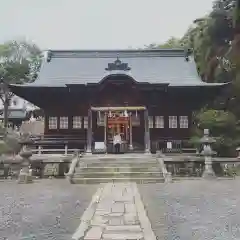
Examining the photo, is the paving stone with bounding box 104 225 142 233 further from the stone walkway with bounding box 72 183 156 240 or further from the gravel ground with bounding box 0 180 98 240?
the gravel ground with bounding box 0 180 98 240

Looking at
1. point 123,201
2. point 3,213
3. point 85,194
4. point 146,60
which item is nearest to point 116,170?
point 85,194

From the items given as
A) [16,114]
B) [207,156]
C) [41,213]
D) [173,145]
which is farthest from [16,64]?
[41,213]

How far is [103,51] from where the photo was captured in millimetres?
33250

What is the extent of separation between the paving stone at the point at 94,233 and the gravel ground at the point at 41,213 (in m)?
0.35

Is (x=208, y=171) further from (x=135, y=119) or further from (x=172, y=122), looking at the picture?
(x=135, y=119)

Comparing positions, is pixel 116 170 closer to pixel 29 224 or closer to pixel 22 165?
pixel 22 165

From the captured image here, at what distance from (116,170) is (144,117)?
8438 mm

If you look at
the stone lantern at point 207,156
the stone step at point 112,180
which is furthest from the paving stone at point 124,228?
the stone lantern at point 207,156

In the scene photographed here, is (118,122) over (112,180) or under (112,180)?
over

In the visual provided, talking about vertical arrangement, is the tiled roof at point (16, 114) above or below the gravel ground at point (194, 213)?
above

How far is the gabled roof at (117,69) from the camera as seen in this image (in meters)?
28.8

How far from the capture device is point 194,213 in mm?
8711

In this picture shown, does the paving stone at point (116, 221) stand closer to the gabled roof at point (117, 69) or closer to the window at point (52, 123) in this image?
the gabled roof at point (117, 69)

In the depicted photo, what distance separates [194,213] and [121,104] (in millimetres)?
18005
